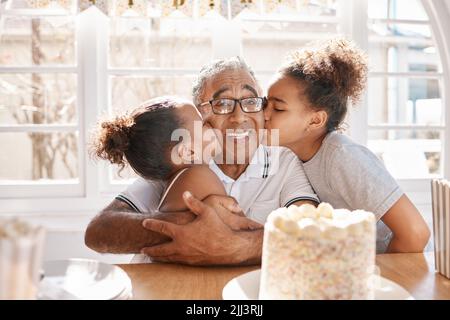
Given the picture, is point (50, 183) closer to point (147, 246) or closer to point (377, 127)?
point (147, 246)

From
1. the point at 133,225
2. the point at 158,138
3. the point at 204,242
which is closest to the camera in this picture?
the point at 204,242

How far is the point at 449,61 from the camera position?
9.72ft

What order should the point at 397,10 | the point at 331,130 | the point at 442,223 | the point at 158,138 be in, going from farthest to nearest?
the point at 397,10 → the point at 331,130 → the point at 158,138 → the point at 442,223

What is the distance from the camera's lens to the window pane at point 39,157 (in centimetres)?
282

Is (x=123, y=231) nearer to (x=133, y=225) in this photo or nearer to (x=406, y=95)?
(x=133, y=225)

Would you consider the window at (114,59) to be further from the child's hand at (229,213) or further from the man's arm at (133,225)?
the child's hand at (229,213)

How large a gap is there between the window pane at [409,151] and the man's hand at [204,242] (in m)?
2.10

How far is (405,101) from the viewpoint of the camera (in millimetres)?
3145

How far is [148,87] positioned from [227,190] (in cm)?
148

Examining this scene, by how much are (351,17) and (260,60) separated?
0.58 metres

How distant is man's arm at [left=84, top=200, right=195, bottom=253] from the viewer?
3.99ft

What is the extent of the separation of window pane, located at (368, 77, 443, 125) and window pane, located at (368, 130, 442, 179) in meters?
0.08

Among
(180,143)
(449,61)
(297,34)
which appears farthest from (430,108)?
(180,143)

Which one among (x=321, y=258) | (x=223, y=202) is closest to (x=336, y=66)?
(x=223, y=202)
